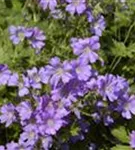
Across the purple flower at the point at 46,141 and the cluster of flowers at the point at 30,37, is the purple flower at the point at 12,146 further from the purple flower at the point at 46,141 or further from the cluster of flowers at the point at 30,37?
the cluster of flowers at the point at 30,37

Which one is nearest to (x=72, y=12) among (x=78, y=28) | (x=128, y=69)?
(x=78, y=28)

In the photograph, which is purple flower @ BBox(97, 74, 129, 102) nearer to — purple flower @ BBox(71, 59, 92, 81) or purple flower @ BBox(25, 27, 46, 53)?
purple flower @ BBox(71, 59, 92, 81)

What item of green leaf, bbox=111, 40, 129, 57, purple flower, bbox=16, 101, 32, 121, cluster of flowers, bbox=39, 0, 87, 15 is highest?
cluster of flowers, bbox=39, 0, 87, 15

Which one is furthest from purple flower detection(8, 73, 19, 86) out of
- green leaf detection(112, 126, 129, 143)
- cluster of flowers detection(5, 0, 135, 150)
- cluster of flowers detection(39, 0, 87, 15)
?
green leaf detection(112, 126, 129, 143)

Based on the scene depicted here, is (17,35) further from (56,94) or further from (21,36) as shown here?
(56,94)

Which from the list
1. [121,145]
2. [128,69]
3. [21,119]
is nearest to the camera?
[21,119]

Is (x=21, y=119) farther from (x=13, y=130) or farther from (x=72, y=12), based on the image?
(x=72, y=12)
